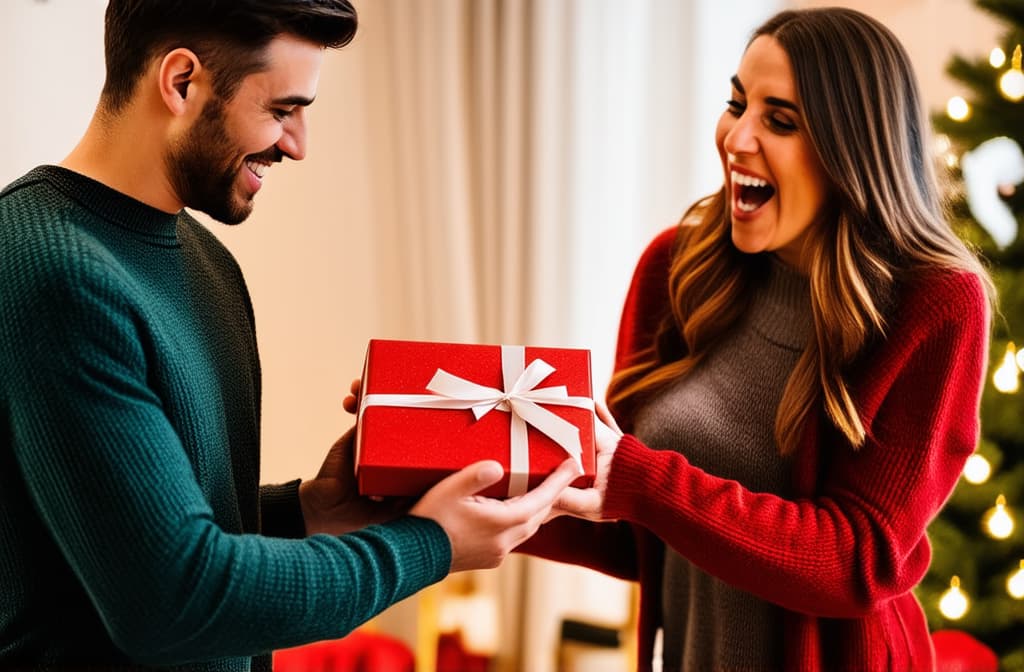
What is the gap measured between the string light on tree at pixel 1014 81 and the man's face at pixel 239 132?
1.79 meters

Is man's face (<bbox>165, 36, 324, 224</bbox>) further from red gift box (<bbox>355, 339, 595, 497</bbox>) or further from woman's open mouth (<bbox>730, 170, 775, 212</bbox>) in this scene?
woman's open mouth (<bbox>730, 170, 775, 212</bbox>)

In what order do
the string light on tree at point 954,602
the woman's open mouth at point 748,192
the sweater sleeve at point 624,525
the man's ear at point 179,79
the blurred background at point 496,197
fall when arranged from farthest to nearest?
→ the blurred background at point 496,197
the string light on tree at point 954,602
the sweater sleeve at point 624,525
the woman's open mouth at point 748,192
the man's ear at point 179,79

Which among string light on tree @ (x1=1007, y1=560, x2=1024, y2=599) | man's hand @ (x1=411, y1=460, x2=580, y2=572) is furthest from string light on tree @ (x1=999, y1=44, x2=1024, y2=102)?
man's hand @ (x1=411, y1=460, x2=580, y2=572)

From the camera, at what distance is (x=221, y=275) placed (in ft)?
4.50

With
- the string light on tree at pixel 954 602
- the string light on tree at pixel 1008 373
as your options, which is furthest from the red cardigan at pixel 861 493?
the string light on tree at pixel 954 602

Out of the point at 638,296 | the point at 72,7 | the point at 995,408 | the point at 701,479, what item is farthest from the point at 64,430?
the point at 995,408

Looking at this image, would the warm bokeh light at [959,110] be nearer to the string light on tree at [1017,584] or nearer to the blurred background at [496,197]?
the blurred background at [496,197]

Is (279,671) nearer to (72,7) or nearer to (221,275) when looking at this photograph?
(221,275)

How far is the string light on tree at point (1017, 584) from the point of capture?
240 cm

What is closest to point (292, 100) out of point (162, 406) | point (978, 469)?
point (162, 406)

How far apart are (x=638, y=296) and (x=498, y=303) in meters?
1.33

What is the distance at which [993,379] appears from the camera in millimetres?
2373

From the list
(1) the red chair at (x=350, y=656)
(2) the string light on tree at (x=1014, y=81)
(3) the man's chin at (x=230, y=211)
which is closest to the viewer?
(3) the man's chin at (x=230, y=211)

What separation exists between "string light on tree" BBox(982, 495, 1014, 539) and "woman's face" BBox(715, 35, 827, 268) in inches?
45.2
